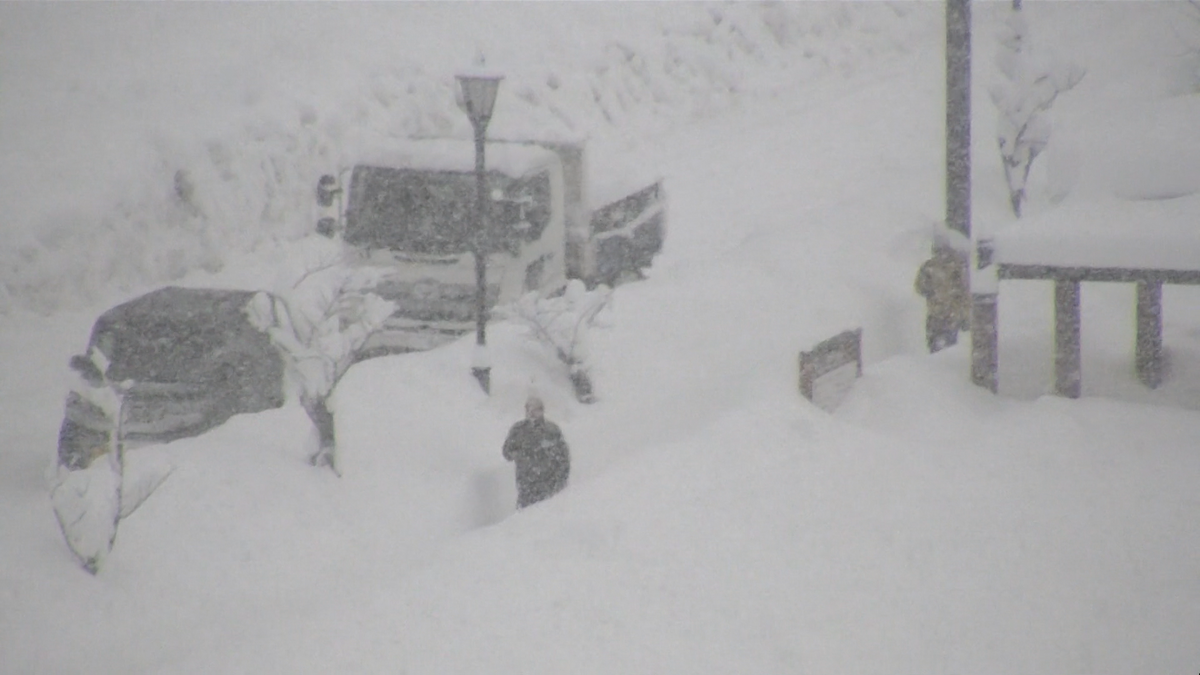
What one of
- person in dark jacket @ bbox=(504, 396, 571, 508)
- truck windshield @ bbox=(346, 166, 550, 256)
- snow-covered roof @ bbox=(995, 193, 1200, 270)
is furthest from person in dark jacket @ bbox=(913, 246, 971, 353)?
person in dark jacket @ bbox=(504, 396, 571, 508)

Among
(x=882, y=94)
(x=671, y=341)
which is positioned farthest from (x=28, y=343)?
(x=882, y=94)

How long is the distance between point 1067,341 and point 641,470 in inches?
187

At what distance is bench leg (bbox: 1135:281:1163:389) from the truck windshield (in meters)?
6.64

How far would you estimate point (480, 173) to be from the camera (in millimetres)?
11078

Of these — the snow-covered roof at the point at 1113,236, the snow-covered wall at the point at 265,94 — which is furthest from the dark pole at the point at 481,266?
the snow-covered roof at the point at 1113,236

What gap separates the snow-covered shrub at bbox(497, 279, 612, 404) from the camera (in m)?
12.0

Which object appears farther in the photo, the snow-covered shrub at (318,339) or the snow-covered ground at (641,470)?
the snow-covered shrub at (318,339)

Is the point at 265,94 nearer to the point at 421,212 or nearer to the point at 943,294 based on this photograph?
the point at 421,212

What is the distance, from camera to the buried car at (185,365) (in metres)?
10.2

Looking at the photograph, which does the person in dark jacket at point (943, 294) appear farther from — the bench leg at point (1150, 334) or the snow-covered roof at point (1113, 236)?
the bench leg at point (1150, 334)

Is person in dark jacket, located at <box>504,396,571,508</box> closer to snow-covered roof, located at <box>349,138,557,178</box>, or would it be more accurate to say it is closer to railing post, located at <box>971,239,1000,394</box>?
railing post, located at <box>971,239,1000,394</box>

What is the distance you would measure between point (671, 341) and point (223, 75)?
15.6 meters

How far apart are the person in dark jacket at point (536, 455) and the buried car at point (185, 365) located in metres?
2.86

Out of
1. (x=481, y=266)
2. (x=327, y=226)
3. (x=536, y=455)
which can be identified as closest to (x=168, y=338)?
(x=481, y=266)
